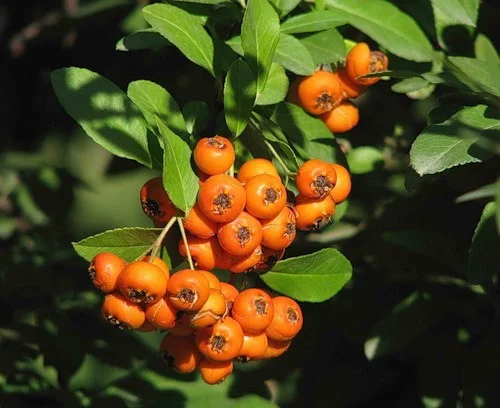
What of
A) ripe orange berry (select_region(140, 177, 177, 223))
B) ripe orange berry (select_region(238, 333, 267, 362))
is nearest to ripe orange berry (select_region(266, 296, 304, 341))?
ripe orange berry (select_region(238, 333, 267, 362))

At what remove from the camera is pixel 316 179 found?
4.85 ft

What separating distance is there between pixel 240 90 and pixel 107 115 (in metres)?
0.23

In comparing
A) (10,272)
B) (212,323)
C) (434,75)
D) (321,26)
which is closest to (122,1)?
(10,272)

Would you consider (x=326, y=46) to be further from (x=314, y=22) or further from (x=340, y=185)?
(x=340, y=185)

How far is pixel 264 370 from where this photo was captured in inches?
85.4

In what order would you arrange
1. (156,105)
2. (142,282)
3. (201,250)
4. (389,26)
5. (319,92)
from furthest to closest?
(389,26)
(319,92)
(156,105)
(201,250)
(142,282)

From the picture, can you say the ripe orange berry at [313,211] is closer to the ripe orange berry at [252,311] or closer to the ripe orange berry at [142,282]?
the ripe orange berry at [252,311]

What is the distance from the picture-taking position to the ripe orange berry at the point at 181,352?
4.93 ft

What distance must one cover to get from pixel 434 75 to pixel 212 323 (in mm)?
586

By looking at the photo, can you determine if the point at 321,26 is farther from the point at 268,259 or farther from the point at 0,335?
the point at 0,335

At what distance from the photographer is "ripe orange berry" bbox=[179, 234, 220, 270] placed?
1450mm

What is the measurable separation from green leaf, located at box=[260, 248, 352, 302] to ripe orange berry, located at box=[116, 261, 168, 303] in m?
0.30

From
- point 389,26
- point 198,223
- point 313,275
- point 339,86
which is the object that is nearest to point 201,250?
point 198,223

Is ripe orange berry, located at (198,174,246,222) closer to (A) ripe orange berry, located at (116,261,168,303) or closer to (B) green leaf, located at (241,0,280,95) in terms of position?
(A) ripe orange berry, located at (116,261,168,303)
